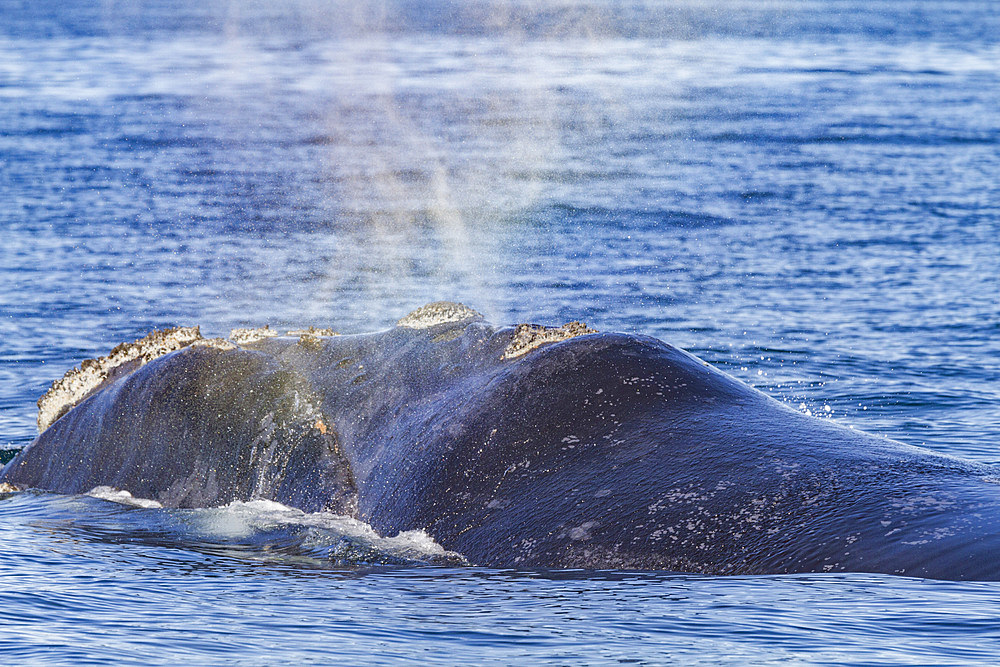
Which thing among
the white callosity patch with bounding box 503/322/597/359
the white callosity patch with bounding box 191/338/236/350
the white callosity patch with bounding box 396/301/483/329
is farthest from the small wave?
the white callosity patch with bounding box 396/301/483/329

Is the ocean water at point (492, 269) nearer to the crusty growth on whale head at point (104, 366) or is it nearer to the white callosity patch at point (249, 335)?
the crusty growth on whale head at point (104, 366)

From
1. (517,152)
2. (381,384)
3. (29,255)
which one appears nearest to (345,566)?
(381,384)

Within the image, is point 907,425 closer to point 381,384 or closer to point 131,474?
point 381,384

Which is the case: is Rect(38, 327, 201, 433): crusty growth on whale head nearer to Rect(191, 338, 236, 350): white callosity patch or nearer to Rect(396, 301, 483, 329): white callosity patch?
Rect(191, 338, 236, 350): white callosity patch

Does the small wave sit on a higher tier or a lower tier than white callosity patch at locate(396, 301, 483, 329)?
lower

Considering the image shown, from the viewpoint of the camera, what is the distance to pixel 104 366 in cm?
1154

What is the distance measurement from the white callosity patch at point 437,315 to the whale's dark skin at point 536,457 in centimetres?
14

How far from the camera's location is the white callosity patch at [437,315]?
34.6 feet

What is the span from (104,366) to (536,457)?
4392 millimetres

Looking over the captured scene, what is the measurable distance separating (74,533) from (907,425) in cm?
852

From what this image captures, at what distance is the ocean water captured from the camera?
7.54 meters

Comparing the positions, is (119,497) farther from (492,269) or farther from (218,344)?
(492,269)

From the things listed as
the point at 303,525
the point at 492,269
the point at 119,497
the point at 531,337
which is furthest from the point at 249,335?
the point at 492,269

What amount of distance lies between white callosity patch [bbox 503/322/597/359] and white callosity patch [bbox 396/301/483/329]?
86cm
